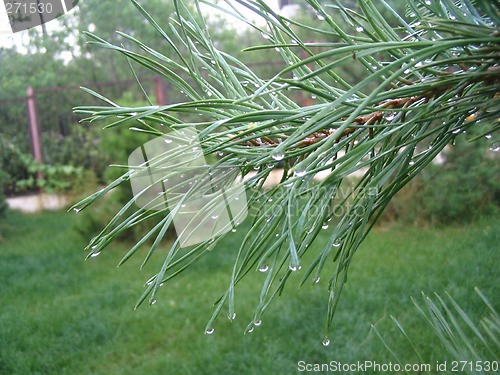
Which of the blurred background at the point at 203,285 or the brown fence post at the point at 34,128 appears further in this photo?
the brown fence post at the point at 34,128

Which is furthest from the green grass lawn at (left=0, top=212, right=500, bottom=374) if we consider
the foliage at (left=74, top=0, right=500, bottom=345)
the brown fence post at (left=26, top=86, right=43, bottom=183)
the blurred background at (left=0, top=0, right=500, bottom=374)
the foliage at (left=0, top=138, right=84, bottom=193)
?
the brown fence post at (left=26, top=86, right=43, bottom=183)

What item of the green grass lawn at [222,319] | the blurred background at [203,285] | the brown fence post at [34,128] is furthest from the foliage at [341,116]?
the brown fence post at [34,128]

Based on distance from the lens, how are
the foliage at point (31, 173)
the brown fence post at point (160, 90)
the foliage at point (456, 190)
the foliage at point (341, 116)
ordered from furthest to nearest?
the brown fence post at point (160, 90) → the foliage at point (31, 173) → the foliage at point (456, 190) → the foliage at point (341, 116)

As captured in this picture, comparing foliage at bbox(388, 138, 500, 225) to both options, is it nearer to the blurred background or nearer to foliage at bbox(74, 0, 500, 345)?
the blurred background

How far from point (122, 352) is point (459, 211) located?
1563 mm

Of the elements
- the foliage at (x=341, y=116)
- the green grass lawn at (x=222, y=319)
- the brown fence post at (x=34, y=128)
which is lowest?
the green grass lawn at (x=222, y=319)

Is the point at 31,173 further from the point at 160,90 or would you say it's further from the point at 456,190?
the point at 456,190

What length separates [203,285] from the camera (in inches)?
102

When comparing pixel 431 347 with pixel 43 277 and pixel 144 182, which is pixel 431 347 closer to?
pixel 144 182

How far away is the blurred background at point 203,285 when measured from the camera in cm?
173

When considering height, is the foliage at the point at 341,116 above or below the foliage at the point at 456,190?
above

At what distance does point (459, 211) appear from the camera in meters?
2.38

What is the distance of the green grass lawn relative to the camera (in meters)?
1.68

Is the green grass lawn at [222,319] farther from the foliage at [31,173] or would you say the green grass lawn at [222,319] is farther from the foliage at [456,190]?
the foliage at [31,173]
